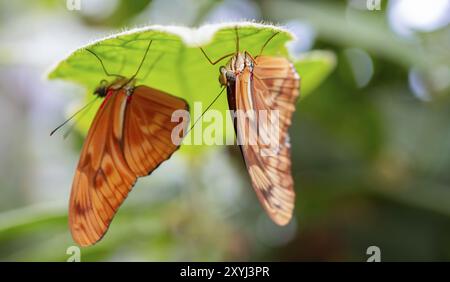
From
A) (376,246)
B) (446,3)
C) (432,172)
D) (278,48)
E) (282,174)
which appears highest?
(446,3)

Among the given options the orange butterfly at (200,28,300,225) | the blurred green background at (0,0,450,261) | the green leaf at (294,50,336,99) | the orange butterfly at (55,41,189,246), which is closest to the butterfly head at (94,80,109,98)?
the orange butterfly at (55,41,189,246)

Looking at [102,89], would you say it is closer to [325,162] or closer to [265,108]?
[265,108]

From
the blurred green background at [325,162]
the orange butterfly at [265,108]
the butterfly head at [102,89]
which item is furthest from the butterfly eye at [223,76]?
the blurred green background at [325,162]

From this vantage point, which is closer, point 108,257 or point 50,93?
point 108,257

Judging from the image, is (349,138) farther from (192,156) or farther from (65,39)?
(65,39)

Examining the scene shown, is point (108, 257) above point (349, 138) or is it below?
below
